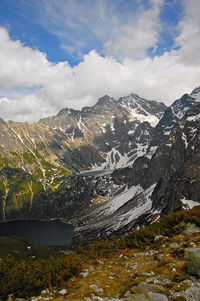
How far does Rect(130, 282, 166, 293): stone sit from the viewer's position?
54.6 ft

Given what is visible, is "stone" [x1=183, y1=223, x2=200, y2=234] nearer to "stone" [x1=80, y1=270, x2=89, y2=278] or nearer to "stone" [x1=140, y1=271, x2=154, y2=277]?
"stone" [x1=140, y1=271, x2=154, y2=277]

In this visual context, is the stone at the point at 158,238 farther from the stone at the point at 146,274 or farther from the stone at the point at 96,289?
the stone at the point at 96,289

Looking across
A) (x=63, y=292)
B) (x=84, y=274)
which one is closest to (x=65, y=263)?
(x=84, y=274)

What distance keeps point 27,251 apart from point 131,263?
18637cm

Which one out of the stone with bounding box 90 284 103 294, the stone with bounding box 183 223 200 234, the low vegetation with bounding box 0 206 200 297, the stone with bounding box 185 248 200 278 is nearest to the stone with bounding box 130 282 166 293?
the stone with bounding box 90 284 103 294

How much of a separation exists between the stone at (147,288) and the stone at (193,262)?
2.89m

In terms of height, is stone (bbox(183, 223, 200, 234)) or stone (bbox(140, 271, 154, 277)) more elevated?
stone (bbox(183, 223, 200, 234))

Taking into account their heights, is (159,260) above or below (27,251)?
above

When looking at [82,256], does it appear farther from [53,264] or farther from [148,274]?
[148,274]

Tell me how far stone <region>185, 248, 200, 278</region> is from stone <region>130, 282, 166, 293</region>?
9.48ft

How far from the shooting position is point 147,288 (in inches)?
667

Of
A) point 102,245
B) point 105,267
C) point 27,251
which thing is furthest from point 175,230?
point 27,251

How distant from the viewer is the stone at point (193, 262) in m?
18.4

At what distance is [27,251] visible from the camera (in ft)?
628
